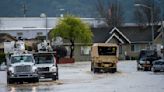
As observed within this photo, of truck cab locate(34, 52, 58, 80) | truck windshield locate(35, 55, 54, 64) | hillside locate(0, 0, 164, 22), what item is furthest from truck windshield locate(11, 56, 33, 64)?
hillside locate(0, 0, 164, 22)

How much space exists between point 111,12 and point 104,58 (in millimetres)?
77308

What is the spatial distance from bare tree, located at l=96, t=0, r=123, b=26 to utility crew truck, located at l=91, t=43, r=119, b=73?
7013 cm

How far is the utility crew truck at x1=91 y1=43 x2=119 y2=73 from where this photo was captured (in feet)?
195

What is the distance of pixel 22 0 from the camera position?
182750mm

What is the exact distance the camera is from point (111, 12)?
137m

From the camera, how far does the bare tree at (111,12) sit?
440ft

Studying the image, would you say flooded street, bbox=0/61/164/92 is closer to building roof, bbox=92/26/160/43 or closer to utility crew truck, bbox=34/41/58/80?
utility crew truck, bbox=34/41/58/80

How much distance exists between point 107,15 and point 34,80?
94254mm

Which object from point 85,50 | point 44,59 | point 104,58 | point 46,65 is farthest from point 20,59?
point 85,50

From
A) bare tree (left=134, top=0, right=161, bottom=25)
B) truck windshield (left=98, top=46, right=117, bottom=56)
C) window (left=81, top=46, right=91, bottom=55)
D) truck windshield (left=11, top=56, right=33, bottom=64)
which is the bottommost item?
truck windshield (left=11, top=56, right=33, bottom=64)

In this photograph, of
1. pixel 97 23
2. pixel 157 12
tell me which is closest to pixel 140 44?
pixel 157 12

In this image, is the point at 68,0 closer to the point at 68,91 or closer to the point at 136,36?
the point at 136,36

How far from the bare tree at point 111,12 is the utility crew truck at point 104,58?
7013 cm

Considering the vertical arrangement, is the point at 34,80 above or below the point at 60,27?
below
